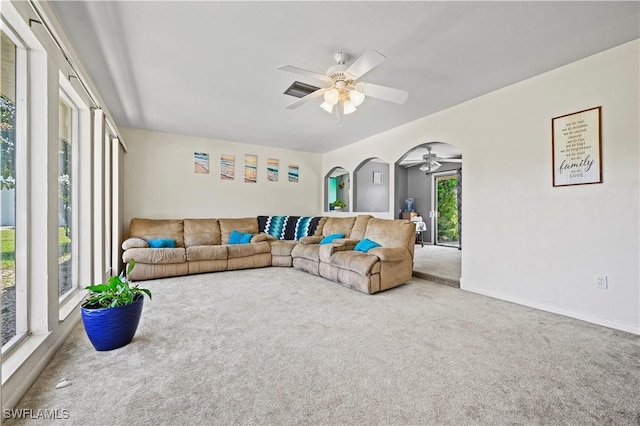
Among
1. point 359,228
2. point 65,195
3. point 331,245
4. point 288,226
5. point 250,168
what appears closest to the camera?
point 65,195

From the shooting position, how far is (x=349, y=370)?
1.75 metres

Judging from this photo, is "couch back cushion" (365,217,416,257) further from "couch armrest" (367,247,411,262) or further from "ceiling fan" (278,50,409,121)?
"ceiling fan" (278,50,409,121)

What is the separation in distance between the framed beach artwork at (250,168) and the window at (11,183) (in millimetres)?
4224

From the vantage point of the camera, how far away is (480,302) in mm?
3109

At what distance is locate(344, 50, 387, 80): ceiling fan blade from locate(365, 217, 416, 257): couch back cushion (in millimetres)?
2304

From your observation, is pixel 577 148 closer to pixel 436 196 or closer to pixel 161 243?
pixel 161 243

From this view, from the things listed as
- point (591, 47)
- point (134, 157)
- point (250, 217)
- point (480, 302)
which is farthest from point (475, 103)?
point (134, 157)

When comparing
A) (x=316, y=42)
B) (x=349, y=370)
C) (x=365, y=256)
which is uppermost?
(x=316, y=42)

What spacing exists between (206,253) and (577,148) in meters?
4.85

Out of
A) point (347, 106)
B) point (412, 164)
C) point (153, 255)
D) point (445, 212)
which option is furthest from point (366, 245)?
point (412, 164)

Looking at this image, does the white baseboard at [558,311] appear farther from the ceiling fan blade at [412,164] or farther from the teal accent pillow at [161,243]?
the ceiling fan blade at [412,164]

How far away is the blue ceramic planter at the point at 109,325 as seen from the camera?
1909 mm

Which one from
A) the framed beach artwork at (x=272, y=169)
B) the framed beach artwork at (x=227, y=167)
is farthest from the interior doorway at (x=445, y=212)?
the framed beach artwork at (x=227, y=167)

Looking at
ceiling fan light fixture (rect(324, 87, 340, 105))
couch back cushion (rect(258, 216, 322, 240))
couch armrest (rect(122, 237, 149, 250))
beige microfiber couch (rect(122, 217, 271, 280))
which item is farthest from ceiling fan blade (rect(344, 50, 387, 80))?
couch armrest (rect(122, 237, 149, 250))
